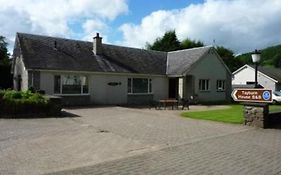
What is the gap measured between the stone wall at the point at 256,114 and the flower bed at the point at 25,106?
950cm

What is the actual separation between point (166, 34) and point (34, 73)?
146 ft

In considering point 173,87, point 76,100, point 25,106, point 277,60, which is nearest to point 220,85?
point 173,87

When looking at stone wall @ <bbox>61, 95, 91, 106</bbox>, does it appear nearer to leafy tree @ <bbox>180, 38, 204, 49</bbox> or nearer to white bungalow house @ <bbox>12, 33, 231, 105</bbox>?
white bungalow house @ <bbox>12, 33, 231, 105</bbox>

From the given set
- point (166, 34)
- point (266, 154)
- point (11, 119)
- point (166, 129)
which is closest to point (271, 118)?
point (166, 129)

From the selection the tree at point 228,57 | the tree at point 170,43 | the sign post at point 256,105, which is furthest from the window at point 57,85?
the tree at point 228,57

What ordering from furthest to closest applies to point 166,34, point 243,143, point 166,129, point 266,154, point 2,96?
point 166,34 < point 2,96 < point 166,129 < point 243,143 < point 266,154

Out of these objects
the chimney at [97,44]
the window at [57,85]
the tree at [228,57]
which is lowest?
the window at [57,85]

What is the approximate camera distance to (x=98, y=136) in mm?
12547

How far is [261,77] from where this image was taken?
5469 cm

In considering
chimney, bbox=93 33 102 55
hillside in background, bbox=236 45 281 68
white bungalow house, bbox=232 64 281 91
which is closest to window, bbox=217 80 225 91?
chimney, bbox=93 33 102 55

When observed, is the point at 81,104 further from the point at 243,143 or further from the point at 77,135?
the point at 243,143

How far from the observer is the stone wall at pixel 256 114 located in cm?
1571

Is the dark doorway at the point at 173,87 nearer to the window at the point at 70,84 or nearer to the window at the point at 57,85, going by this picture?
the window at the point at 70,84

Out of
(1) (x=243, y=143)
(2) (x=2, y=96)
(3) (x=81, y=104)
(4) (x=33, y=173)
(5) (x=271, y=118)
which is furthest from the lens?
(3) (x=81, y=104)
